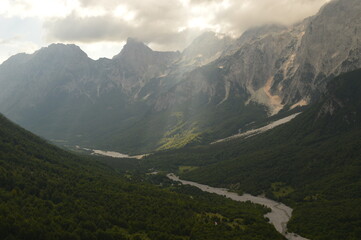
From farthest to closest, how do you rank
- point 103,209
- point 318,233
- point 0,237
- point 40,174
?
point 40,174, point 318,233, point 103,209, point 0,237

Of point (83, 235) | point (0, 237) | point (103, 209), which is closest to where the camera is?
point (0, 237)

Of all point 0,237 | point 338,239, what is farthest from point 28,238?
point 338,239

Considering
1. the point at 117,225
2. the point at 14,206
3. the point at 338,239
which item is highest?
the point at 14,206

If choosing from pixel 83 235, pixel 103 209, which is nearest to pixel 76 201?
pixel 103 209

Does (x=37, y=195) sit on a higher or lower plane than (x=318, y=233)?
higher

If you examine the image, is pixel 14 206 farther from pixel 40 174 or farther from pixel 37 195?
pixel 40 174

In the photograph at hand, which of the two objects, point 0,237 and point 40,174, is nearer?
point 0,237

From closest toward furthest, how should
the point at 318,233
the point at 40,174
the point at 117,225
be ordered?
the point at 117,225, the point at 318,233, the point at 40,174

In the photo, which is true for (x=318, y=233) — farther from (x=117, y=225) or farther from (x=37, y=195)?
(x=37, y=195)

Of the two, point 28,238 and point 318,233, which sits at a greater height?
point 28,238
